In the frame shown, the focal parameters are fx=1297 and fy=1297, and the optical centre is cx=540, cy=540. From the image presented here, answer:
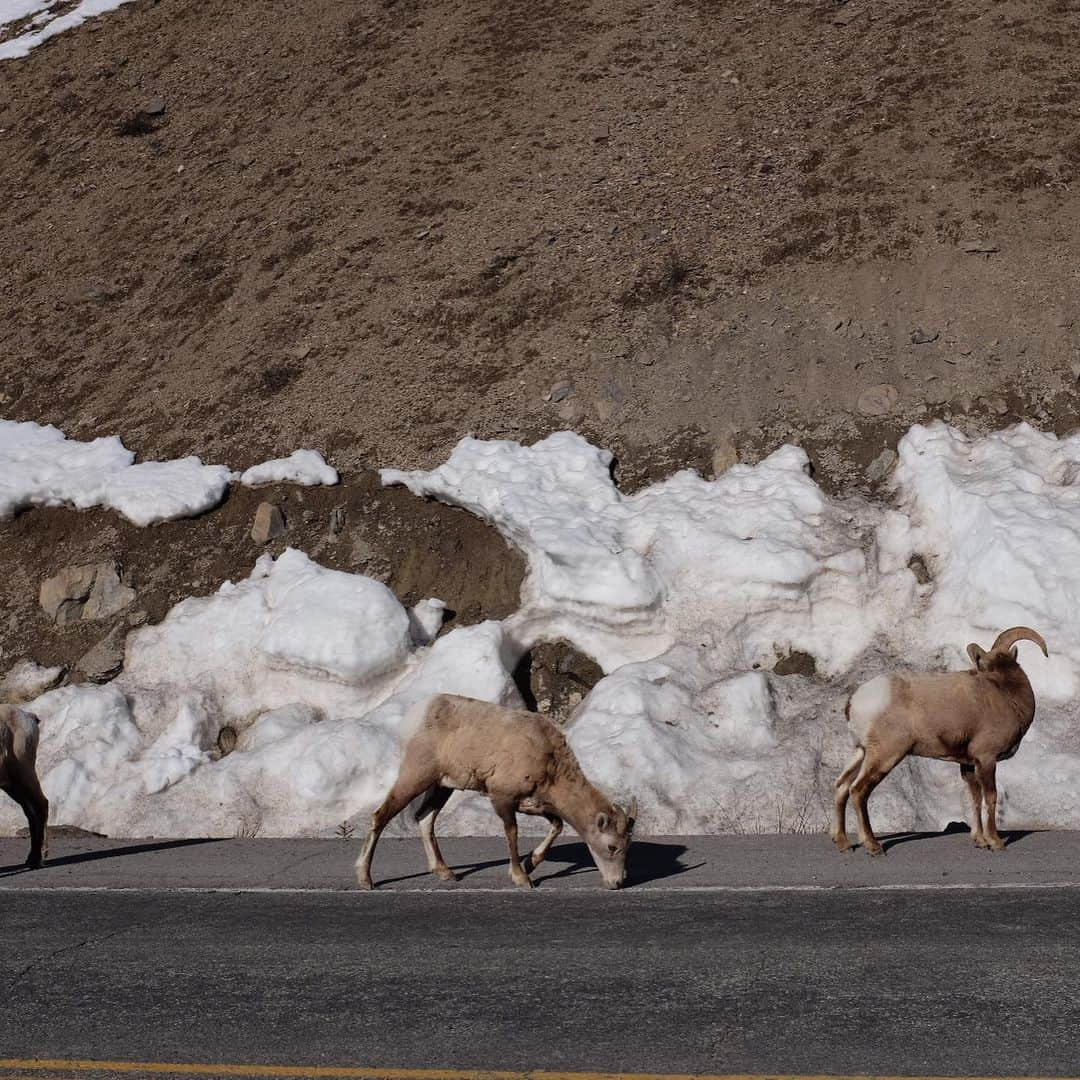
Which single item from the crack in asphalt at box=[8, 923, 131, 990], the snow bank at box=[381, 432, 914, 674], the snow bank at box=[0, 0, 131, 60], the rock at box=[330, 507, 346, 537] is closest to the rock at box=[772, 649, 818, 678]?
the snow bank at box=[381, 432, 914, 674]

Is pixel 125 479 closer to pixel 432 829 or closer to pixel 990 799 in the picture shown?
pixel 432 829

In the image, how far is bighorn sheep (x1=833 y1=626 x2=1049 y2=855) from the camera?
31.6ft

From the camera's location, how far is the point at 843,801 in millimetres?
9938

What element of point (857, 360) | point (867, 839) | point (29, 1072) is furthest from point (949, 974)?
point (857, 360)

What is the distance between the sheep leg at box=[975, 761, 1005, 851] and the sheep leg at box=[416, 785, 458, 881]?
3997 millimetres

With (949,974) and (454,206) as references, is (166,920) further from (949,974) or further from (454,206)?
(454,206)

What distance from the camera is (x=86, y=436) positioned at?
2181 centimetres

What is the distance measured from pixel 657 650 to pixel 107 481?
9.41m

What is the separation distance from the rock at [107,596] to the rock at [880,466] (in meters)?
10.1

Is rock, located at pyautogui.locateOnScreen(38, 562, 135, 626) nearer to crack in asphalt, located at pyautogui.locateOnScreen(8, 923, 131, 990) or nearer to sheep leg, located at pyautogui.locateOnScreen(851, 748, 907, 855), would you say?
crack in asphalt, located at pyautogui.locateOnScreen(8, 923, 131, 990)

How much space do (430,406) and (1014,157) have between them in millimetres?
11290

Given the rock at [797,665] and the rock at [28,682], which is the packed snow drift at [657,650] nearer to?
the rock at [797,665]

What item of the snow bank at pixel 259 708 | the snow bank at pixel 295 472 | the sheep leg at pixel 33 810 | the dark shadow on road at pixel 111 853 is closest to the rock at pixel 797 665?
the snow bank at pixel 259 708

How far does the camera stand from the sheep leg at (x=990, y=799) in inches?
383
